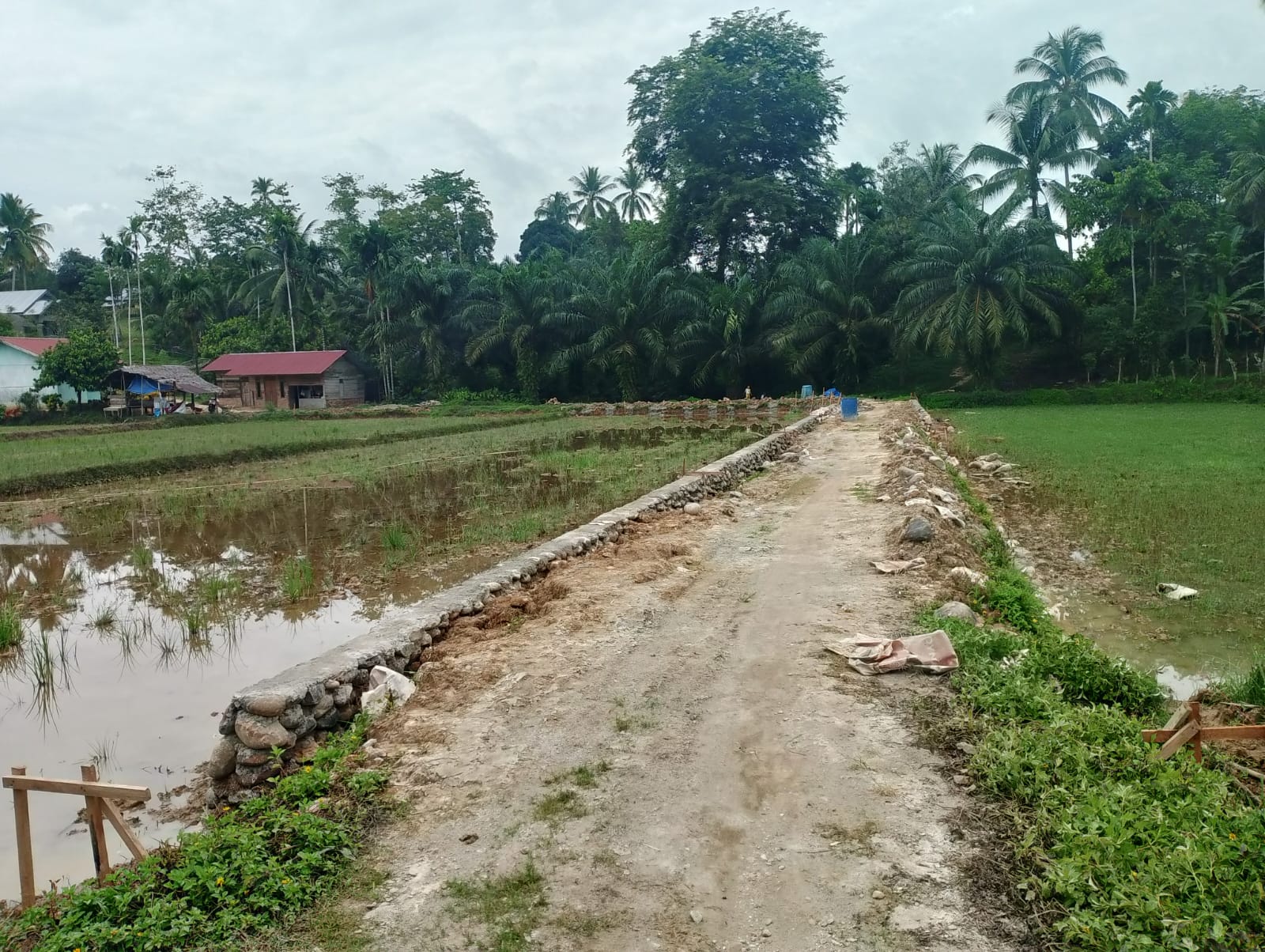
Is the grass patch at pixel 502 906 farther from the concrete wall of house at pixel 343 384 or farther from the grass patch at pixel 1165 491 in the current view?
the concrete wall of house at pixel 343 384

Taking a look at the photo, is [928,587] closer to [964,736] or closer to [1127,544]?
[964,736]

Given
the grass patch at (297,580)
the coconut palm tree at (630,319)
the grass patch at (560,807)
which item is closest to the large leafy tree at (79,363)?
the coconut palm tree at (630,319)

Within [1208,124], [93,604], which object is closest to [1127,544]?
[93,604]

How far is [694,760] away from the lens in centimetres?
394

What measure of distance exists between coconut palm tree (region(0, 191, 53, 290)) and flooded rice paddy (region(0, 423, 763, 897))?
1611 inches

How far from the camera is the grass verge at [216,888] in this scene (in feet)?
9.24

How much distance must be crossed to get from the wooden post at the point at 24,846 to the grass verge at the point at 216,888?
0.08 meters

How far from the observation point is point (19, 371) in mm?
36031

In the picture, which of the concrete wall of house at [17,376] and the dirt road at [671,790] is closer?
the dirt road at [671,790]

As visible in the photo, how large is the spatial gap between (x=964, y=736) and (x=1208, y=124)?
1535 inches

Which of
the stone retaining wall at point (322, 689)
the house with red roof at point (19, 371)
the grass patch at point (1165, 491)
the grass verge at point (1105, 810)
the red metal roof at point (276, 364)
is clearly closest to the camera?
the grass verge at point (1105, 810)

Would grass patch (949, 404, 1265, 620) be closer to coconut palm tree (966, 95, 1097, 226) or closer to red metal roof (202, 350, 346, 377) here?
coconut palm tree (966, 95, 1097, 226)

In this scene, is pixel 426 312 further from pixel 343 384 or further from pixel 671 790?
pixel 671 790

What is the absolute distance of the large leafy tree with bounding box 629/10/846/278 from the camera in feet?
125
